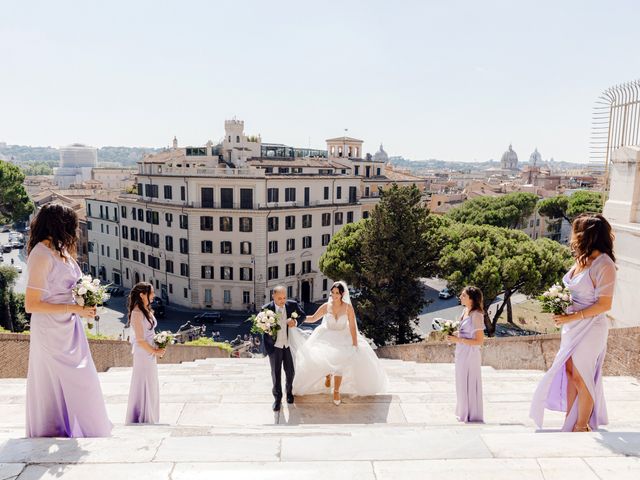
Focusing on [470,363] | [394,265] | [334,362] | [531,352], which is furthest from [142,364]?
[394,265]

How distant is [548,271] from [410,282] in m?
10.2

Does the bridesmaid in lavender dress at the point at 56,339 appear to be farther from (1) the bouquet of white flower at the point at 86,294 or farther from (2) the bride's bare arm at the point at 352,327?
(2) the bride's bare arm at the point at 352,327

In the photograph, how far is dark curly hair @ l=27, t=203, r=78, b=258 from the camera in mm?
5125

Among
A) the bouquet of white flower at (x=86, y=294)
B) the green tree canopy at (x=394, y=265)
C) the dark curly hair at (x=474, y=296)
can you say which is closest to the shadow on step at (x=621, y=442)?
the dark curly hair at (x=474, y=296)

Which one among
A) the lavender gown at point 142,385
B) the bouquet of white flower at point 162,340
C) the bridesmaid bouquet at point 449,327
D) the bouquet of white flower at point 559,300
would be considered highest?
the bouquet of white flower at point 559,300

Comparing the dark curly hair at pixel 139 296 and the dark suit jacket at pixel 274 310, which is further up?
the dark curly hair at pixel 139 296

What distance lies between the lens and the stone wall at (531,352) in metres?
9.02

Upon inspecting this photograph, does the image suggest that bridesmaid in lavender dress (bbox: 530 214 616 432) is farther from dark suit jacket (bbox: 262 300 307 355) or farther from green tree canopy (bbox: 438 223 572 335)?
green tree canopy (bbox: 438 223 572 335)

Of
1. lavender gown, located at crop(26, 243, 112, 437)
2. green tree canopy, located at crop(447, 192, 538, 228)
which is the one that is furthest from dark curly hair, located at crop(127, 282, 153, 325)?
green tree canopy, located at crop(447, 192, 538, 228)

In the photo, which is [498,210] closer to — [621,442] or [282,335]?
[282,335]

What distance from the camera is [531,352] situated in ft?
38.1

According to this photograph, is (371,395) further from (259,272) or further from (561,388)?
(259,272)

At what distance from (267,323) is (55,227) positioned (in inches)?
134

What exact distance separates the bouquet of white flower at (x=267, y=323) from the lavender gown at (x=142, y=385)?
150cm
